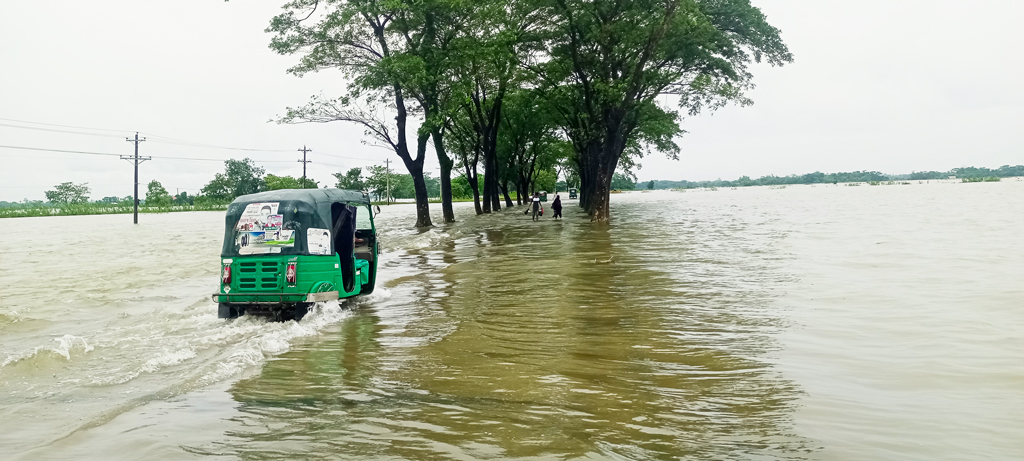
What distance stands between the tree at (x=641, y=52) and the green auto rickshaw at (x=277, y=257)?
2000 centimetres

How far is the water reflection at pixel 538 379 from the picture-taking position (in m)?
4.58

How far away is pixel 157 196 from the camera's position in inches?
4215

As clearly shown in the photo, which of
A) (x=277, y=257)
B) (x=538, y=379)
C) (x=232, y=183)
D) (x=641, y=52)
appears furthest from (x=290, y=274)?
(x=232, y=183)

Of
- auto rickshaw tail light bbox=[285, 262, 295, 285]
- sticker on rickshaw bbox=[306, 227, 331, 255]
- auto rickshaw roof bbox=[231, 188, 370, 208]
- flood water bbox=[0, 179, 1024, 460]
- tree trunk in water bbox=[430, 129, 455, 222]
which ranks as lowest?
flood water bbox=[0, 179, 1024, 460]

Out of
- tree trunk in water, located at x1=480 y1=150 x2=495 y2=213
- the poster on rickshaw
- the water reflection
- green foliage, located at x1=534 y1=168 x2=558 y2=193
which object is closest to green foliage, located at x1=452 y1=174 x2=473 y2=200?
green foliage, located at x1=534 y1=168 x2=558 y2=193

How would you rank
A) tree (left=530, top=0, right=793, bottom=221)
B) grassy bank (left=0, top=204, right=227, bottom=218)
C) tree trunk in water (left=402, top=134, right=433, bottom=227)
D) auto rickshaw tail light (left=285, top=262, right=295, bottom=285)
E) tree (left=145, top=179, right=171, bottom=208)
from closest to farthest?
1. auto rickshaw tail light (left=285, top=262, right=295, bottom=285)
2. tree (left=530, top=0, right=793, bottom=221)
3. tree trunk in water (left=402, top=134, right=433, bottom=227)
4. grassy bank (left=0, top=204, right=227, bottom=218)
5. tree (left=145, top=179, right=171, bottom=208)

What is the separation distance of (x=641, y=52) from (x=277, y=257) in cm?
2556

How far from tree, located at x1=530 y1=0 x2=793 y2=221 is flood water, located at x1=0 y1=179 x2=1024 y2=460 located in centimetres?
1607

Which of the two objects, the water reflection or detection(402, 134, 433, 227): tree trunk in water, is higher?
detection(402, 134, 433, 227): tree trunk in water

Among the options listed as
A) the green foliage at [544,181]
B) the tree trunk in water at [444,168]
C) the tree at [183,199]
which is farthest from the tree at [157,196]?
the tree trunk in water at [444,168]

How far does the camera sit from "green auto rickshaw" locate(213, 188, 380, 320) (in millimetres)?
9461

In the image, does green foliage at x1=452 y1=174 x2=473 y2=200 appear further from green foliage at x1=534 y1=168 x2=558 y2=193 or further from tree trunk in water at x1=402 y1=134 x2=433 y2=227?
tree trunk in water at x1=402 y1=134 x2=433 y2=227

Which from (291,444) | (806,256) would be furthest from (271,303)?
(806,256)

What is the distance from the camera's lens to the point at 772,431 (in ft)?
15.6
